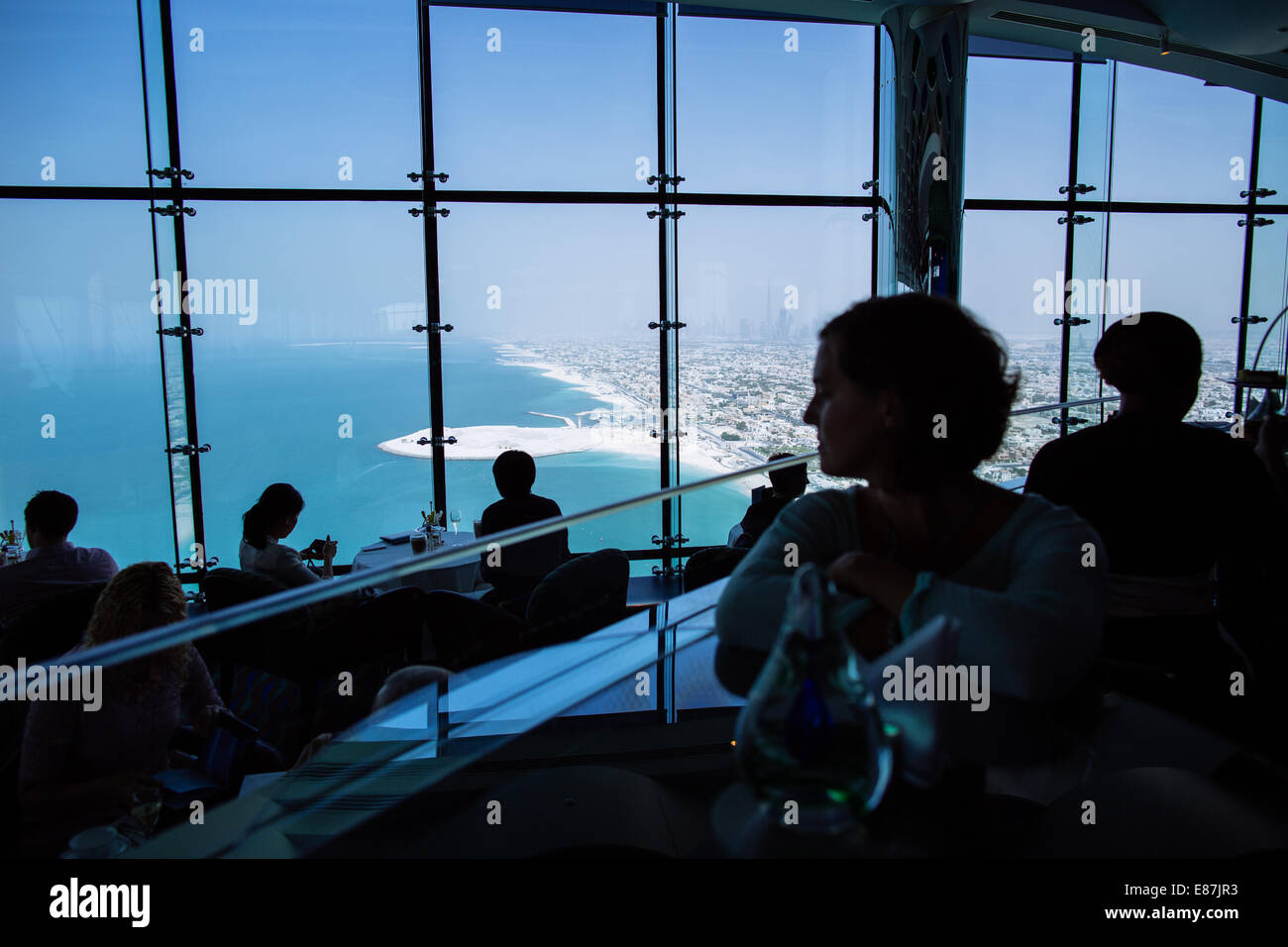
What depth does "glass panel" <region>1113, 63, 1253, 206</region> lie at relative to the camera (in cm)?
698

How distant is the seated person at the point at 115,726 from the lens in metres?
1.98

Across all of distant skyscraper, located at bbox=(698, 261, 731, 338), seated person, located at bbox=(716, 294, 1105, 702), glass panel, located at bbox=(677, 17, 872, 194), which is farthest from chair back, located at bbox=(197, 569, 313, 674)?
glass panel, located at bbox=(677, 17, 872, 194)

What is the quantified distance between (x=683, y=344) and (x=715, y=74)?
1.91 meters

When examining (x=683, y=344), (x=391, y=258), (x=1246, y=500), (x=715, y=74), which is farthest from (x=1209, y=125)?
(x=1246, y=500)

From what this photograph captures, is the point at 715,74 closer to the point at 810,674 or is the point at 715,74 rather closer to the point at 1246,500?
the point at 1246,500

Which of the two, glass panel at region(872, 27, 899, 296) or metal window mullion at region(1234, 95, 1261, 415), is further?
metal window mullion at region(1234, 95, 1261, 415)

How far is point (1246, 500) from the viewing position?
4.70 feet

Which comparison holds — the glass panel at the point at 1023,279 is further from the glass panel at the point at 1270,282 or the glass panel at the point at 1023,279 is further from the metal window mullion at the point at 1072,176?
the glass panel at the point at 1270,282

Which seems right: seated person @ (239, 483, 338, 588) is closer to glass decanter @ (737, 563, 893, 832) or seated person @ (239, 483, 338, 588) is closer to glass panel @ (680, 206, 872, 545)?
glass panel @ (680, 206, 872, 545)

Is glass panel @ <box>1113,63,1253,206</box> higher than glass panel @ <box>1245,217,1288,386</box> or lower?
higher

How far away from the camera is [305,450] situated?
6.46 metres

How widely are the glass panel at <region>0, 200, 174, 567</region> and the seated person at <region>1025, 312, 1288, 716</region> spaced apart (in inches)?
221

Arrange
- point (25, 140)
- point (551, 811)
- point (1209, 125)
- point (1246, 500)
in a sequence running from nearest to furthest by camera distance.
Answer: point (551, 811) → point (1246, 500) → point (25, 140) → point (1209, 125)
